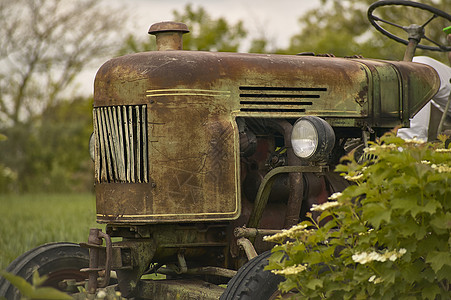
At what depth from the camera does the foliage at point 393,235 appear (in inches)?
109

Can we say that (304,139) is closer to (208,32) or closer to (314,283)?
(314,283)

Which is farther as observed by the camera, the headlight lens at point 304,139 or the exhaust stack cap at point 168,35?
the exhaust stack cap at point 168,35

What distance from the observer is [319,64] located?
4172 millimetres

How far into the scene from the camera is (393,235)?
282 cm

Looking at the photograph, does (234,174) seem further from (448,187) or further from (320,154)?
(448,187)

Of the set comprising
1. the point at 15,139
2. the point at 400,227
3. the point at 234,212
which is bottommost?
the point at 15,139

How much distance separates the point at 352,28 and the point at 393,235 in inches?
1145

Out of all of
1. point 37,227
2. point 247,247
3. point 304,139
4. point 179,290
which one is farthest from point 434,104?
point 37,227

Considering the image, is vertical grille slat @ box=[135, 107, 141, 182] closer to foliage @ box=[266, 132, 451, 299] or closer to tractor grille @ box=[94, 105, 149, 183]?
tractor grille @ box=[94, 105, 149, 183]

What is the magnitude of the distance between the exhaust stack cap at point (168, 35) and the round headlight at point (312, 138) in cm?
87

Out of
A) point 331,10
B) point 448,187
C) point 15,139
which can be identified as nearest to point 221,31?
point 15,139

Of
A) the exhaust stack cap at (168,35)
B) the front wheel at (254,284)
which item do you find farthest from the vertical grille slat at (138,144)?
the front wheel at (254,284)

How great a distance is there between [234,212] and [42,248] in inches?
56.1

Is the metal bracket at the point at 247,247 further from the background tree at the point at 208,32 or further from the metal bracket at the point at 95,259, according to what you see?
the background tree at the point at 208,32
